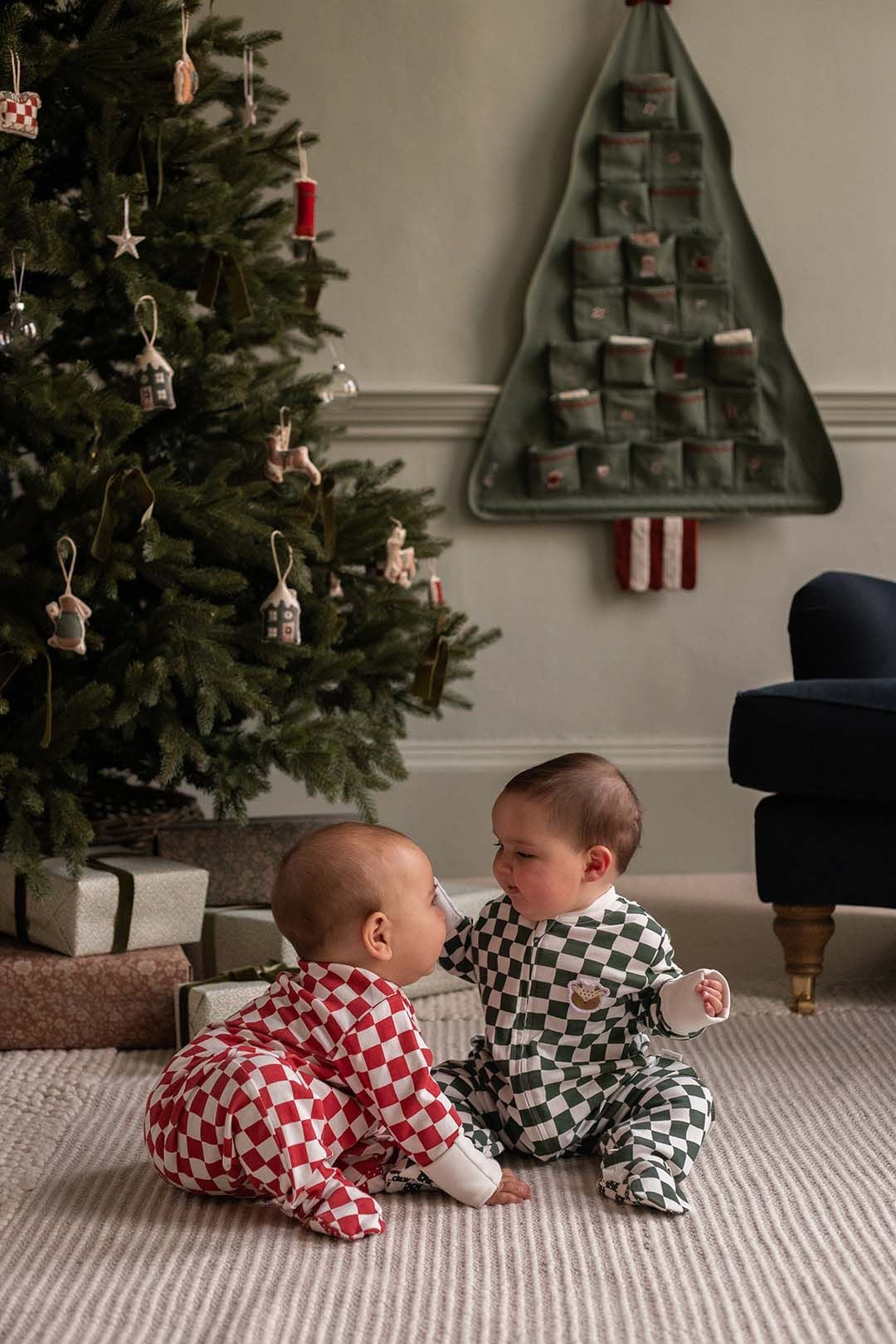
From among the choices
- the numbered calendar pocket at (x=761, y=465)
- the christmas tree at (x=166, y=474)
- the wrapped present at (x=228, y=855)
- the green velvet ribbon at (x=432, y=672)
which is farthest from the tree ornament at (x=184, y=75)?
the numbered calendar pocket at (x=761, y=465)

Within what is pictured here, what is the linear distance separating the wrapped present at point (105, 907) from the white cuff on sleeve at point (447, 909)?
1.87 feet

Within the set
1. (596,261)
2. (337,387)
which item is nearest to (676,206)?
(596,261)

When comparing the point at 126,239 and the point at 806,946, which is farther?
the point at 806,946

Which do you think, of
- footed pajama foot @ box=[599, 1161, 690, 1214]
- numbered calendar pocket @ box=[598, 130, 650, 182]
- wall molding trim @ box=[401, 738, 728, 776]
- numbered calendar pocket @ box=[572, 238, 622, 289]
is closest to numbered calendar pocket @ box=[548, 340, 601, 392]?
numbered calendar pocket @ box=[572, 238, 622, 289]

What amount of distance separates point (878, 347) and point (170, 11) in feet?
6.00

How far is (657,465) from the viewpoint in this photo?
309cm

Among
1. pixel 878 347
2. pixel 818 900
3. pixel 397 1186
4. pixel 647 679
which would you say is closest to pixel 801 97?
pixel 878 347

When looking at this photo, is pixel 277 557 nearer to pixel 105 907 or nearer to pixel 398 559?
pixel 398 559

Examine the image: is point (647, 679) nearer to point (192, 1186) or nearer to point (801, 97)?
point (801, 97)

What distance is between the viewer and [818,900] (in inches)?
78.9

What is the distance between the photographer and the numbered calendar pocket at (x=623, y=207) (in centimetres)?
306

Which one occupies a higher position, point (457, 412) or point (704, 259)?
point (704, 259)

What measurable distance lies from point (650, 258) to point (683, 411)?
1.11 feet

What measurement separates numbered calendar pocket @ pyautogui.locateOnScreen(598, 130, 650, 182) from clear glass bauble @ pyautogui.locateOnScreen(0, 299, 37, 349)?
1644 mm
